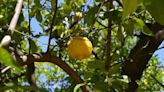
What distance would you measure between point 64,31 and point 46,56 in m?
0.82

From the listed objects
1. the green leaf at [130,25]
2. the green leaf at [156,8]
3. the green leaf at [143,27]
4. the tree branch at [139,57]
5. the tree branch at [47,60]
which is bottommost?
the tree branch at [139,57]

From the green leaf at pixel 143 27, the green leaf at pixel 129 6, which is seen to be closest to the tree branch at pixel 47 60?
the green leaf at pixel 143 27

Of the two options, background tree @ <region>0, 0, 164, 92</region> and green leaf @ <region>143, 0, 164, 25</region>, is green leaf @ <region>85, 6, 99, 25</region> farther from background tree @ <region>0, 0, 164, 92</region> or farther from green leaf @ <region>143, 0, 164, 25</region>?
green leaf @ <region>143, 0, 164, 25</region>

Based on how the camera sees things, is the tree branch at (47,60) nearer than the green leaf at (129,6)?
No

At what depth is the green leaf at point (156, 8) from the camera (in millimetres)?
547

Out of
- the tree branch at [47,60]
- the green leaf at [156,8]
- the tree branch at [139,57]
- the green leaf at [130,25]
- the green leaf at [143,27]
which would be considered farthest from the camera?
the tree branch at [139,57]

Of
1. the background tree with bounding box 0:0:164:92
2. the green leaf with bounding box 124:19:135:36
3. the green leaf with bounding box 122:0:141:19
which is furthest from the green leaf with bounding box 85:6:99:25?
the green leaf with bounding box 122:0:141:19

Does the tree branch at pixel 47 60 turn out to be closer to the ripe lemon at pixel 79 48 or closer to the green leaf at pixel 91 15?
the ripe lemon at pixel 79 48

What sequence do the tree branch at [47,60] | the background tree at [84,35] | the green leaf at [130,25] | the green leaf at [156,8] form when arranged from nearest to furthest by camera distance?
the green leaf at [156,8] < the background tree at [84,35] < the green leaf at [130,25] < the tree branch at [47,60]

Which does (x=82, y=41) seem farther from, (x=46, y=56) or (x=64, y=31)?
(x=64, y=31)

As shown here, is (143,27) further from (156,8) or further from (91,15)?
(156,8)

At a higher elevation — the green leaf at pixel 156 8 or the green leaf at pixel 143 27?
the green leaf at pixel 156 8

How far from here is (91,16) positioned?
6.61ft

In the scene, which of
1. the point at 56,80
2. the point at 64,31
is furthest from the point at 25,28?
the point at 56,80
